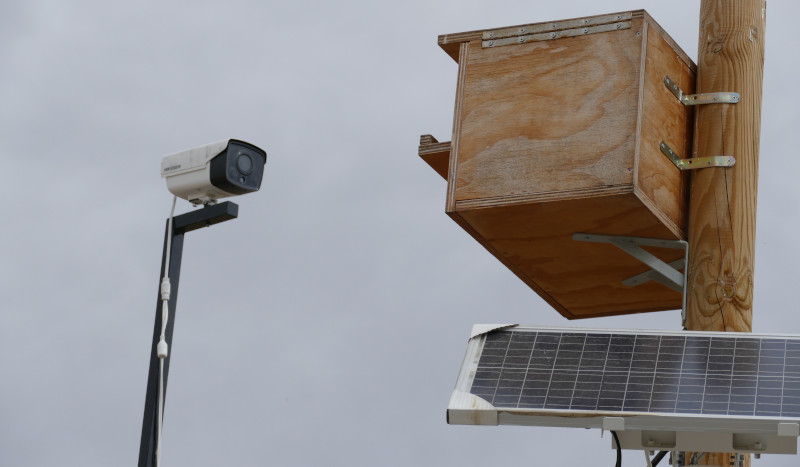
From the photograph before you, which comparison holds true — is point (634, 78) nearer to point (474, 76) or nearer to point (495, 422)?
point (474, 76)

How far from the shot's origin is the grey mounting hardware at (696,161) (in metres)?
7.65

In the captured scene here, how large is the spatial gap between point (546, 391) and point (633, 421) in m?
0.41

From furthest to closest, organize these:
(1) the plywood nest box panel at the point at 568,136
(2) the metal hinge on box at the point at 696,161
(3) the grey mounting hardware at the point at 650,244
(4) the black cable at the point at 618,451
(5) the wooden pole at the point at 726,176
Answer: (3) the grey mounting hardware at the point at 650,244 → (2) the metal hinge on box at the point at 696,161 → (5) the wooden pole at the point at 726,176 → (1) the plywood nest box panel at the point at 568,136 → (4) the black cable at the point at 618,451

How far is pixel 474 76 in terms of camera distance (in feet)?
26.0

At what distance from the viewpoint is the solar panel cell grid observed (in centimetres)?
646

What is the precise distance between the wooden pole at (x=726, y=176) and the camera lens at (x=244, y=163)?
2.08 metres

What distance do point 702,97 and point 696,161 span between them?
328mm

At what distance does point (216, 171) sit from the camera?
691cm

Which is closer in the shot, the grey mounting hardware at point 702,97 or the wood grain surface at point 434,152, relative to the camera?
the grey mounting hardware at point 702,97

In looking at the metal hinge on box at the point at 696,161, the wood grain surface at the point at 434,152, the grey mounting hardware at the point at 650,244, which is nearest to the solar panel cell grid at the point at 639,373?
the grey mounting hardware at the point at 650,244

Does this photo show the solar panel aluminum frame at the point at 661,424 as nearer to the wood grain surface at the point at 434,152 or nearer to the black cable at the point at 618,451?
the black cable at the point at 618,451

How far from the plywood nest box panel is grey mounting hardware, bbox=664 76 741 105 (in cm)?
4

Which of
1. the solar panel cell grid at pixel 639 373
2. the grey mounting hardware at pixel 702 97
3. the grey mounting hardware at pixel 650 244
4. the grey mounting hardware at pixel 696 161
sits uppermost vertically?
the grey mounting hardware at pixel 702 97

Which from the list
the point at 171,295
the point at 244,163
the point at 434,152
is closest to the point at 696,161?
the point at 434,152
